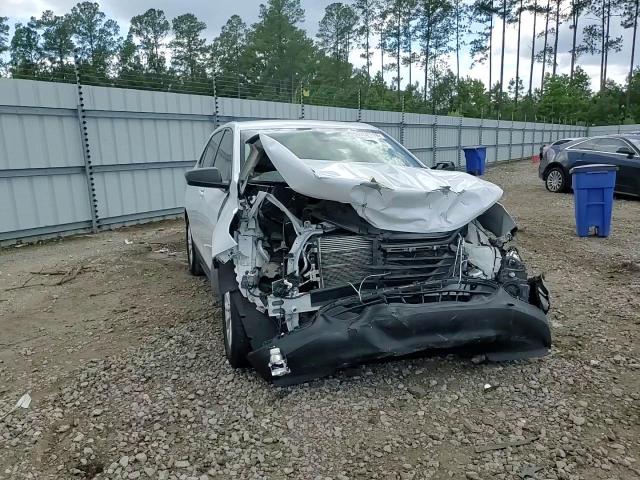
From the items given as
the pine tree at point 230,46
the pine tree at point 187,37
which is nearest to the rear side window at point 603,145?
the pine tree at point 230,46

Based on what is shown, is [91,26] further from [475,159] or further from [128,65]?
[475,159]

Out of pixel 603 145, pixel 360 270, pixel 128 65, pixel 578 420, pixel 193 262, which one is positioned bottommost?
pixel 578 420

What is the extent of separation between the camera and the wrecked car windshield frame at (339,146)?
12.6ft

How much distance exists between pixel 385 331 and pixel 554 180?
11.5 metres

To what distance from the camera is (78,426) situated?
2.60 meters

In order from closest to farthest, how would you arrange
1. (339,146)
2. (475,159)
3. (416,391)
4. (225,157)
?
1. (416,391)
2. (339,146)
3. (225,157)
4. (475,159)

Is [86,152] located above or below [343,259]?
above

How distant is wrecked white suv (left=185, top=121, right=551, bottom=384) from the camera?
2.61 meters

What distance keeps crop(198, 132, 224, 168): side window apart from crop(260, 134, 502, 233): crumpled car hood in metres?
1.94

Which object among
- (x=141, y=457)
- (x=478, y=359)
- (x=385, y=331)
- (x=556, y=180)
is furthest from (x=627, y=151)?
(x=141, y=457)

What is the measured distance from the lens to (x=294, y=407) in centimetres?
271

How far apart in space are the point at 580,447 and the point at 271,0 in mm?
41828

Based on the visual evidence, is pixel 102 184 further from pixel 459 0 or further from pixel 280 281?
pixel 459 0

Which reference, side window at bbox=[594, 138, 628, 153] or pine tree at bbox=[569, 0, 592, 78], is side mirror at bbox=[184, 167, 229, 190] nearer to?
side window at bbox=[594, 138, 628, 153]
